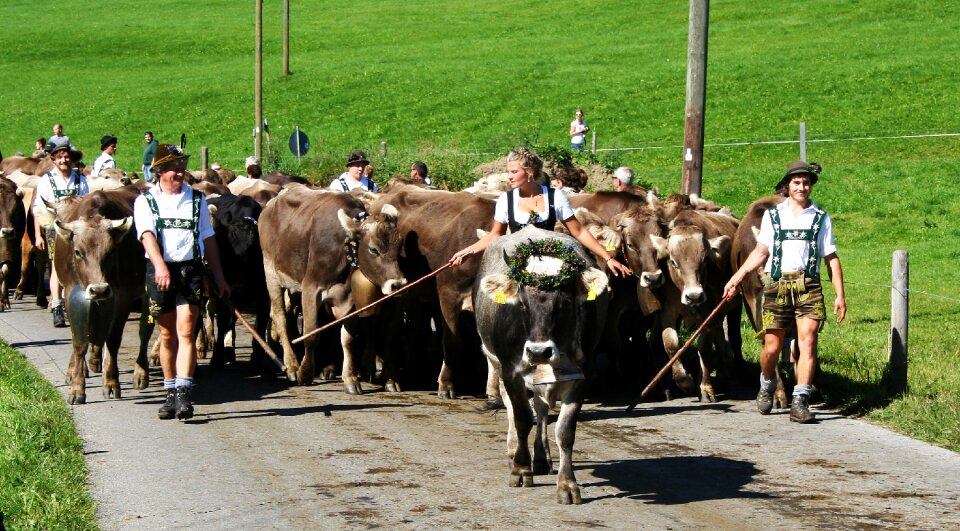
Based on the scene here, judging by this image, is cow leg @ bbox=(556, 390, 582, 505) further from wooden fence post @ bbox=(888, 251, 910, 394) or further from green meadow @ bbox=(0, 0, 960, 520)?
wooden fence post @ bbox=(888, 251, 910, 394)

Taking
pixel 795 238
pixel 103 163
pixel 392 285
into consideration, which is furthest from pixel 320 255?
pixel 103 163

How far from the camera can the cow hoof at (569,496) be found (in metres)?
8.10

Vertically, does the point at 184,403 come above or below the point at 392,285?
below

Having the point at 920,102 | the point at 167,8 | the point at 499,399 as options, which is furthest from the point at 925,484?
the point at 167,8

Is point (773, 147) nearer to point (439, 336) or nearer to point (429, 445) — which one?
point (439, 336)

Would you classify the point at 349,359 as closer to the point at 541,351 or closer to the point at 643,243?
the point at 643,243

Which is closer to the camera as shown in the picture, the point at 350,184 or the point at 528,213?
the point at 528,213

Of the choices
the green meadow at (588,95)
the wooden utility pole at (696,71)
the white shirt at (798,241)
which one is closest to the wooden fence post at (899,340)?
the green meadow at (588,95)

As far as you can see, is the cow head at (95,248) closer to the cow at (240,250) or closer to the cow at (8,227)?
the cow at (240,250)

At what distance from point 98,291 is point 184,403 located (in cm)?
139

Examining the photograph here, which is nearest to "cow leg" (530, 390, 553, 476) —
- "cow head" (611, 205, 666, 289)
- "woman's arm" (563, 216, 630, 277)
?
"woman's arm" (563, 216, 630, 277)

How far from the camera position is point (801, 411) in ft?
36.0

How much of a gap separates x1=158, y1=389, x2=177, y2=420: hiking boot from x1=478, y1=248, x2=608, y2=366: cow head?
3849 millimetres

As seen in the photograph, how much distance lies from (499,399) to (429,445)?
1.64 metres
